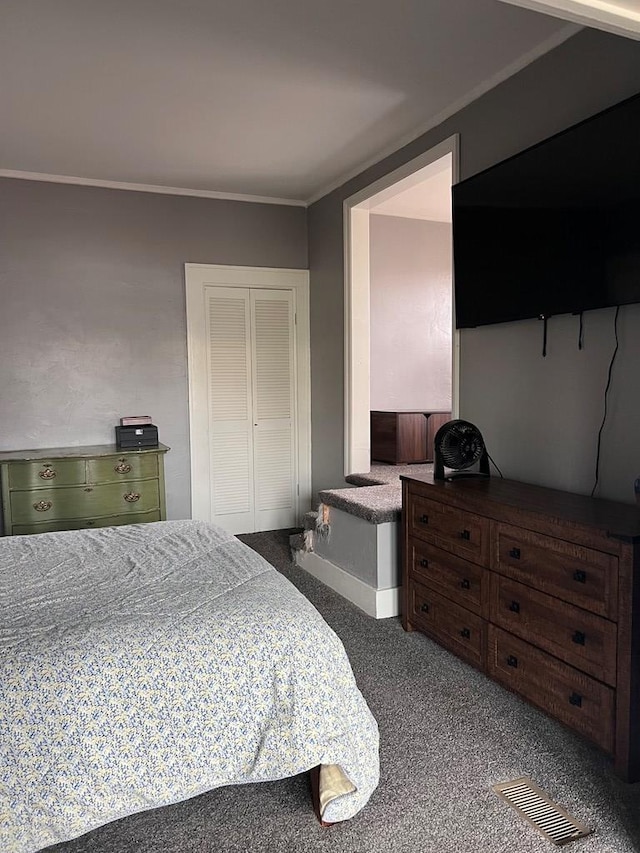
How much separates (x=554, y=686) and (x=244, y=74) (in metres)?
2.86

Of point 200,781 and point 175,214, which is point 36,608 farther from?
point 175,214

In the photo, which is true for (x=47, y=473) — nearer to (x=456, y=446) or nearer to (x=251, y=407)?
(x=251, y=407)

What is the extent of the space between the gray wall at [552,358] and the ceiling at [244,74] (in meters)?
0.12

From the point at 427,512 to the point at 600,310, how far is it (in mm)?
1133

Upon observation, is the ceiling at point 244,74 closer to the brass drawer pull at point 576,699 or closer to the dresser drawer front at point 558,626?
the dresser drawer front at point 558,626

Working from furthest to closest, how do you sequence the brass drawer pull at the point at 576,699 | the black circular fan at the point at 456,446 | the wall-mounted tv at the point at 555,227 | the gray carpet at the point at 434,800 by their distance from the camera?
1. the black circular fan at the point at 456,446
2. the wall-mounted tv at the point at 555,227
3. the brass drawer pull at the point at 576,699
4. the gray carpet at the point at 434,800

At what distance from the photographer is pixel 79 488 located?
4078 millimetres

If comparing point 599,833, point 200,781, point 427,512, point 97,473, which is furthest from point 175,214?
point 599,833

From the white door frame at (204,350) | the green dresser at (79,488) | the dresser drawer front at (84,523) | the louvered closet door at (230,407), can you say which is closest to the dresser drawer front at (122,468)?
the green dresser at (79,488)

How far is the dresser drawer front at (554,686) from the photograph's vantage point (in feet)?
6.70

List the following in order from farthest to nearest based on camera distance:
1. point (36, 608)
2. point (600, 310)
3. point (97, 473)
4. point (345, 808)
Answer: point (97, 473)
point (600, 310)
point (36, 608)
point (345, 808)

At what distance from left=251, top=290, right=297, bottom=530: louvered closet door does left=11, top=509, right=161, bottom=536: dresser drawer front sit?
Result: 1111mm

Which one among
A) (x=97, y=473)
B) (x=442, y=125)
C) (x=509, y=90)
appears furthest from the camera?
(x=97, y=473)

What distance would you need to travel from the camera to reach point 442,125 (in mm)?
3447
